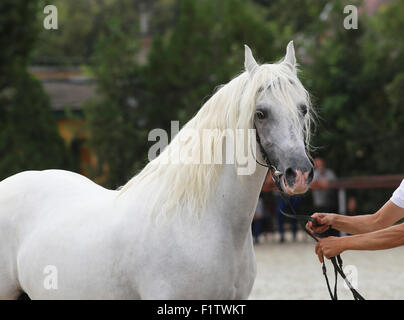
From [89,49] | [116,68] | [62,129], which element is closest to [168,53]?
[116,68]

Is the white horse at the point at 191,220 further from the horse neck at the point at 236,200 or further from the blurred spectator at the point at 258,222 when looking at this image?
the blurred spectator at the point at 258,222

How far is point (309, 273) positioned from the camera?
10.7 m

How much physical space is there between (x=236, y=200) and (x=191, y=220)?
0.27m

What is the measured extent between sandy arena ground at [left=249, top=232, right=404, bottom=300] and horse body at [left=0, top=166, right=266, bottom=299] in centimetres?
467

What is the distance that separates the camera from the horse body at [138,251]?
3504 mm

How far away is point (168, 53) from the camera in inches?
659

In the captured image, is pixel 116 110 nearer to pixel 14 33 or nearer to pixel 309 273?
pixel 14 33

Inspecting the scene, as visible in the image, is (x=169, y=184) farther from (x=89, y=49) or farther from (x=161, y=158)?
(x=89, y=49)

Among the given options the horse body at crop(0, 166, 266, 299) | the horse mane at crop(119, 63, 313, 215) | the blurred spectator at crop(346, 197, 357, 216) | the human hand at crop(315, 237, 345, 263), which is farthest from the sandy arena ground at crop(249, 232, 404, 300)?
the horse mane at crop(119, 63, 313, 215)

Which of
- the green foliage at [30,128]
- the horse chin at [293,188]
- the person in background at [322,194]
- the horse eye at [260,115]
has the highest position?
the horse eye at [260,115]

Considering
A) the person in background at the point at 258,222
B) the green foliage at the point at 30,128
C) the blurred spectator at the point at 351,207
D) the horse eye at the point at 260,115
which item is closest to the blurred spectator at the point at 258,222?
the person in background at the point at 258,222

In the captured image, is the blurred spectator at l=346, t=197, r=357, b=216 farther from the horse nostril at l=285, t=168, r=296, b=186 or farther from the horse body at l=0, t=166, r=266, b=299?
the horse nostril at l=285, t=168, r=296, b=186

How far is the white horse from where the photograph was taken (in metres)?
3.48

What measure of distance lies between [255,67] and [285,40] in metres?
15.0
